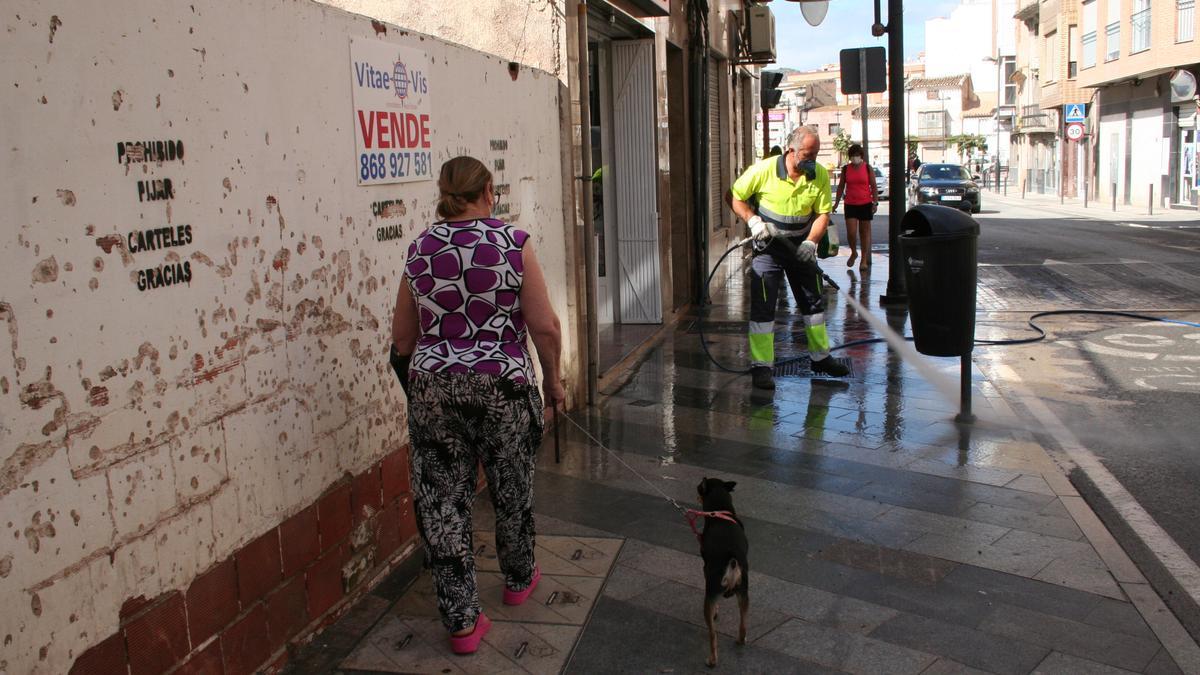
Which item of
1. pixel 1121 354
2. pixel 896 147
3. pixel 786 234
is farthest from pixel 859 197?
pixel 786 234

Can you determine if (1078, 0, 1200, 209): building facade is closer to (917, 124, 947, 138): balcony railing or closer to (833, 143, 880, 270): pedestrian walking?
(833, 143, 880, 270): pedestrian walking

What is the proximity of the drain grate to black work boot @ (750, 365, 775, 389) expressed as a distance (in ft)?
1.83

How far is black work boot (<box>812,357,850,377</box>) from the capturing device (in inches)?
340

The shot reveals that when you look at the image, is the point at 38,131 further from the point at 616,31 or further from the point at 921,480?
the point at 616,31

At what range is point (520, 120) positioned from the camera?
667 centimetres

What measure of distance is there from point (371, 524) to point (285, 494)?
739 mm

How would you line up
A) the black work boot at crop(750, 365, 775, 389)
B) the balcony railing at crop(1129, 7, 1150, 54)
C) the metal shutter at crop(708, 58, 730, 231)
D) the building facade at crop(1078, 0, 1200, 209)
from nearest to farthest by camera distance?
the black work boot at crop(750, 365, 775, 389), the metal shutter at crop(708, 58, 730, 231), the building facade at crop(1078, 0, 1200, 209), the balcony railing at crop(1129, 7, 1150, 54)

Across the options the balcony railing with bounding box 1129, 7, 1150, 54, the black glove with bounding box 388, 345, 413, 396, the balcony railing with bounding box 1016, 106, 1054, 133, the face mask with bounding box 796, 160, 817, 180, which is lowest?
the black glove with bounding box 388, 345, 413, 396

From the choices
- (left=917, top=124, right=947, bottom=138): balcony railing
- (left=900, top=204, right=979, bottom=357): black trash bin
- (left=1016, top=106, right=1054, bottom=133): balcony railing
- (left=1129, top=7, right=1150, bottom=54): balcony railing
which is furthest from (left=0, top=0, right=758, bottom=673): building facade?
(left=917, top=124, right=947, bottom=138): balcony railing

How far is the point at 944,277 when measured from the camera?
7008 mm

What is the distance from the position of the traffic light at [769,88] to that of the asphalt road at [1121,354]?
24.0 feet

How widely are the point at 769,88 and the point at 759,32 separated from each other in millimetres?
7210

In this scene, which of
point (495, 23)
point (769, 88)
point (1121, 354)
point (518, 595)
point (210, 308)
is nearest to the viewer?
point (210, 308)

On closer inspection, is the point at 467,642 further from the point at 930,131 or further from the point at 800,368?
the point at 930,131
